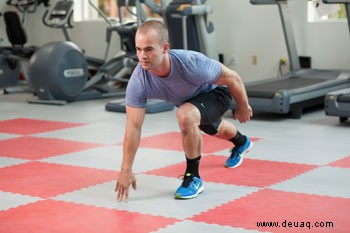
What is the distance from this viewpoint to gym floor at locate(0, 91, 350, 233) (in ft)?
11.3

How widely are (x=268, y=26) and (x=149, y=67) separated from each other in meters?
5.41

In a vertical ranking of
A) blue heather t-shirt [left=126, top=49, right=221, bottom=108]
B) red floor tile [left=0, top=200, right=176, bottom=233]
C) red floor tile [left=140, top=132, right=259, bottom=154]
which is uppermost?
blue heather t-shirt [left=126, top=49, right=221, bottom=108]

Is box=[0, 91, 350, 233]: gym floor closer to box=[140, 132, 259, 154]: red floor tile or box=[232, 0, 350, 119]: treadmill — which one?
box=[140, 132, 259, 154]: red floor tile

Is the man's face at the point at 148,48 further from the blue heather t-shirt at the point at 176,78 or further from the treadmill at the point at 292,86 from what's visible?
the treadmill at the point at 292,86

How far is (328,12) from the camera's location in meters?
7.77

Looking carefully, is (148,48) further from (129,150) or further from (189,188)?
(189,188)

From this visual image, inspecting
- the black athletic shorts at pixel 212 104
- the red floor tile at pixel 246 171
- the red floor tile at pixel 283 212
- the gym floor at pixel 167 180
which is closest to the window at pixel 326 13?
the gym floor at pixel 167 180

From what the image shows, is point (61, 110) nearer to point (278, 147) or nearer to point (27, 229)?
point (278, 147)

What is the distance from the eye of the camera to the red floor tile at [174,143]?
5.50m

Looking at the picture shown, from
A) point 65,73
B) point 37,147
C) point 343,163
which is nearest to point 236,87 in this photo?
point 343,163

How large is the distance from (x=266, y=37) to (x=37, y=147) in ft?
13.6

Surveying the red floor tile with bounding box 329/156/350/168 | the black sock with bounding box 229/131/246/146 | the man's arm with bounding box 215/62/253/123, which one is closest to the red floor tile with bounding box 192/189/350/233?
the man's arm with bounding box 215/62/253/123

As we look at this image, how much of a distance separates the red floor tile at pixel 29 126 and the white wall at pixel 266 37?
120 inches

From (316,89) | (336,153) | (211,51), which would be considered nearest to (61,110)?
(211,51)
